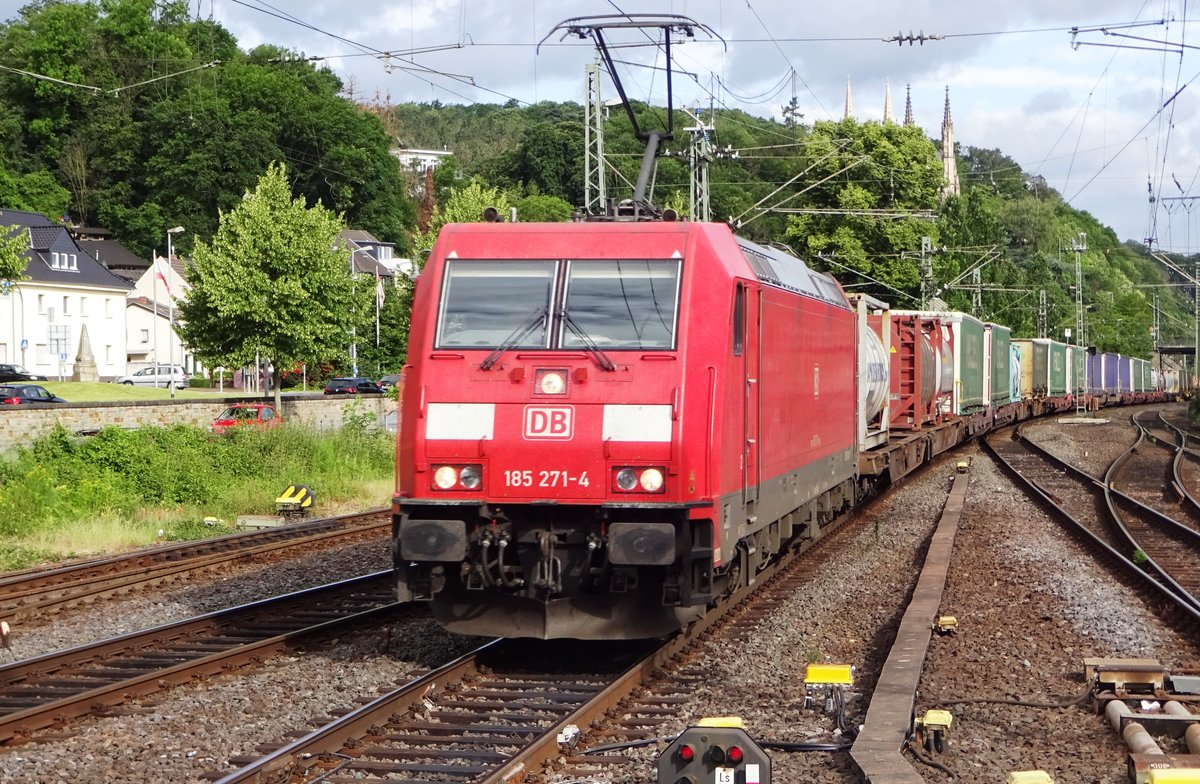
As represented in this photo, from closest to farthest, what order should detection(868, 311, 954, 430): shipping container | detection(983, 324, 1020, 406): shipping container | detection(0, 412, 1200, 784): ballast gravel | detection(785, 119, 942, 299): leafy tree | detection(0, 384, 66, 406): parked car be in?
1. detection(0, 412, 1200, 784): ballast gravel
2. detection(868, 311, 954, 430): shipping container
3. detection(983, 324, 1020, 406): shipping container
4. detection(0, 384, 66, 406): parked car
5. detection(785, 119, 942, 299): leafy tree

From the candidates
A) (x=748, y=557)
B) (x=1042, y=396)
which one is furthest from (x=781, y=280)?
(x=1042, y=396)

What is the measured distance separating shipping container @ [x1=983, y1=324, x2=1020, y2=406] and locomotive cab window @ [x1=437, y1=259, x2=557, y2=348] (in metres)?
29.7

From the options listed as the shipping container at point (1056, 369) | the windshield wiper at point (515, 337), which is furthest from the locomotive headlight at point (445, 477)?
the shipping container at point (1056, 369)

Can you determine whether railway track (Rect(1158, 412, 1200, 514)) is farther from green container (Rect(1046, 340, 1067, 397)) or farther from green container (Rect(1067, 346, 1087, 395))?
green container (Rect(1067, 346, 1087, 395))

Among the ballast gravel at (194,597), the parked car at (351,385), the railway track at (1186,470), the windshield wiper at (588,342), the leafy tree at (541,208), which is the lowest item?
the ballast gravel at (194,597)

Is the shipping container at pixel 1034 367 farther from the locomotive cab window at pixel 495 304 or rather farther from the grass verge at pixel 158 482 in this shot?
the locomotive cab window at pixel 495 304

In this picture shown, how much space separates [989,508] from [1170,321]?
12641cm

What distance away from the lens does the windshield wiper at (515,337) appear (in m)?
9.86

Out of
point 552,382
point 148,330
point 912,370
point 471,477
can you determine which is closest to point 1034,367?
point 912,370

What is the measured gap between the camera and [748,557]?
11.6 m

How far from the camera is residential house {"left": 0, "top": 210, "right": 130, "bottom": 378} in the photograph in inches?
2726

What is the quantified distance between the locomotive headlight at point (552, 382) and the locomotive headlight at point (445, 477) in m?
0.82

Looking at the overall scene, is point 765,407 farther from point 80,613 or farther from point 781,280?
point 80,613

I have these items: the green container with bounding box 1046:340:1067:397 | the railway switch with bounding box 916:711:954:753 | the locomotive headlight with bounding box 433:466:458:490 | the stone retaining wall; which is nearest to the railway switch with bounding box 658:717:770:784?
the railway switch with bounding box 916:711:954:753
